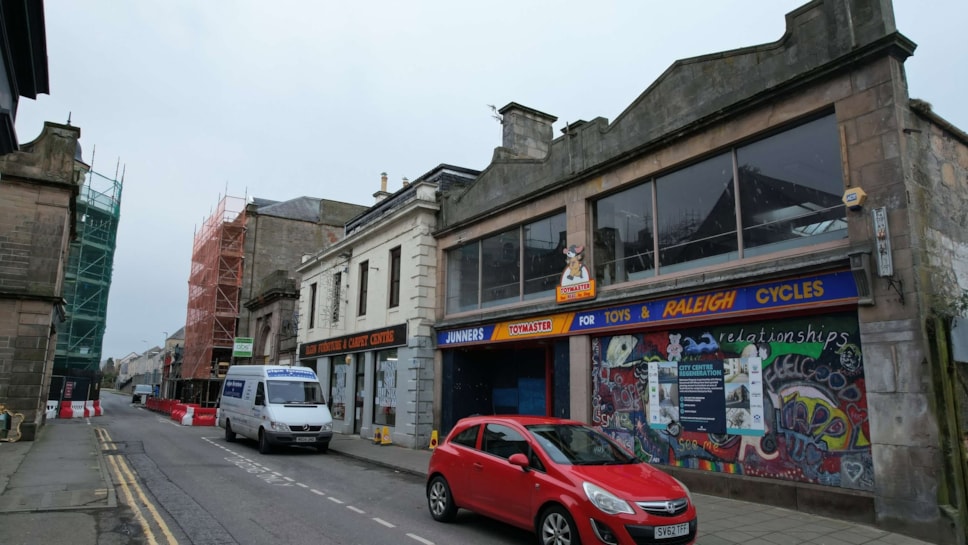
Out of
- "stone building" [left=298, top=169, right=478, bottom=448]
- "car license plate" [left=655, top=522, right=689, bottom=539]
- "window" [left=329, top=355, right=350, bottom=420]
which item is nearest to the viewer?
"car license plate" [left=655, top=522, right=689, bottom=539]

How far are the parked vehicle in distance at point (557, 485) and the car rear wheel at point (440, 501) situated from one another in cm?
1

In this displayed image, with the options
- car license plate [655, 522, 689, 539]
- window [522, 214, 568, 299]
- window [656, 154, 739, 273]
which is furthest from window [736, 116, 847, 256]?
car license plate [655, 522, 689, 539]

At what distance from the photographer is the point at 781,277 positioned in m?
9.12

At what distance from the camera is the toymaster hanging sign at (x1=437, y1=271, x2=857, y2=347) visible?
858 cm

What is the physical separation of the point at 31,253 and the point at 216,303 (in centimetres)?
2092

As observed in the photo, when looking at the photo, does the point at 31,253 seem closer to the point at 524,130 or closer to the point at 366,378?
the point at 366,378

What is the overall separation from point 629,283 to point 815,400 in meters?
4.33

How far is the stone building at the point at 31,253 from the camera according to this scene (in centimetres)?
1909

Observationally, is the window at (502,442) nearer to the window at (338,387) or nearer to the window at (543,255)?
the window at (543,255)

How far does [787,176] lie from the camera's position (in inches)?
381

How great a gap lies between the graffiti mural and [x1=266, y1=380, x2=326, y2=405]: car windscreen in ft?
30.8

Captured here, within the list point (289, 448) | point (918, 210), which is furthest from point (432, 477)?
point (289, 448)

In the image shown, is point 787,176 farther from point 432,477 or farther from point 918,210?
point 432,477

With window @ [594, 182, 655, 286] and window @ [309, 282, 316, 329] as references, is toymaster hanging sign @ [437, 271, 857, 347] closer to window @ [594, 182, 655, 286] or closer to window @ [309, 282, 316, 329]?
window @ [594, 182, 655, 286]
